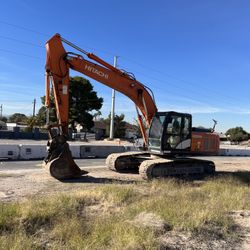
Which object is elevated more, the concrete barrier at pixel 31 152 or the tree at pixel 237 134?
the tree at pixel 237 134

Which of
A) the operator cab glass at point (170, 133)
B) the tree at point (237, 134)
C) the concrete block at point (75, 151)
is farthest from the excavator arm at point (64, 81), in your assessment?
the tree at point (237, 134)

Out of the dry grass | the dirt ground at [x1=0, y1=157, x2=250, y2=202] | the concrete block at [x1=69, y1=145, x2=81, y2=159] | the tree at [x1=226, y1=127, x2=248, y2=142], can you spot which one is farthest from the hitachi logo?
the tree at [x1=226, y1=127, x2=248, y2=142]

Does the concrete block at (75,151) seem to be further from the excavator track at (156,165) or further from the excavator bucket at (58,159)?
the excavator bucket at (58,159)

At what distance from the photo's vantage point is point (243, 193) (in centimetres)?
1232

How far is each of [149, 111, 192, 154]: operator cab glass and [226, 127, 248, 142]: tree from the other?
103 m

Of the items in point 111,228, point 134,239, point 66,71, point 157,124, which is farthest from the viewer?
point 157,124

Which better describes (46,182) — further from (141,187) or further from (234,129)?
(234,129)

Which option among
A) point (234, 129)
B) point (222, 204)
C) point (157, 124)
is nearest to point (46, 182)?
point (157, 124)

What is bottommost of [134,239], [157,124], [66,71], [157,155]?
[134,239]

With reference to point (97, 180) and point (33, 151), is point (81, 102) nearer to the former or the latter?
point (33, 151)

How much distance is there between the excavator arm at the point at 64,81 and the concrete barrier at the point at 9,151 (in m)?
9.89

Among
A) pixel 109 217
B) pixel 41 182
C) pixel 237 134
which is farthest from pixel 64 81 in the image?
pixel 237 134

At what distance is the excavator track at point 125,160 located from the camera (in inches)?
694

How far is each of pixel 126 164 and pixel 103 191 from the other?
21.6ft
